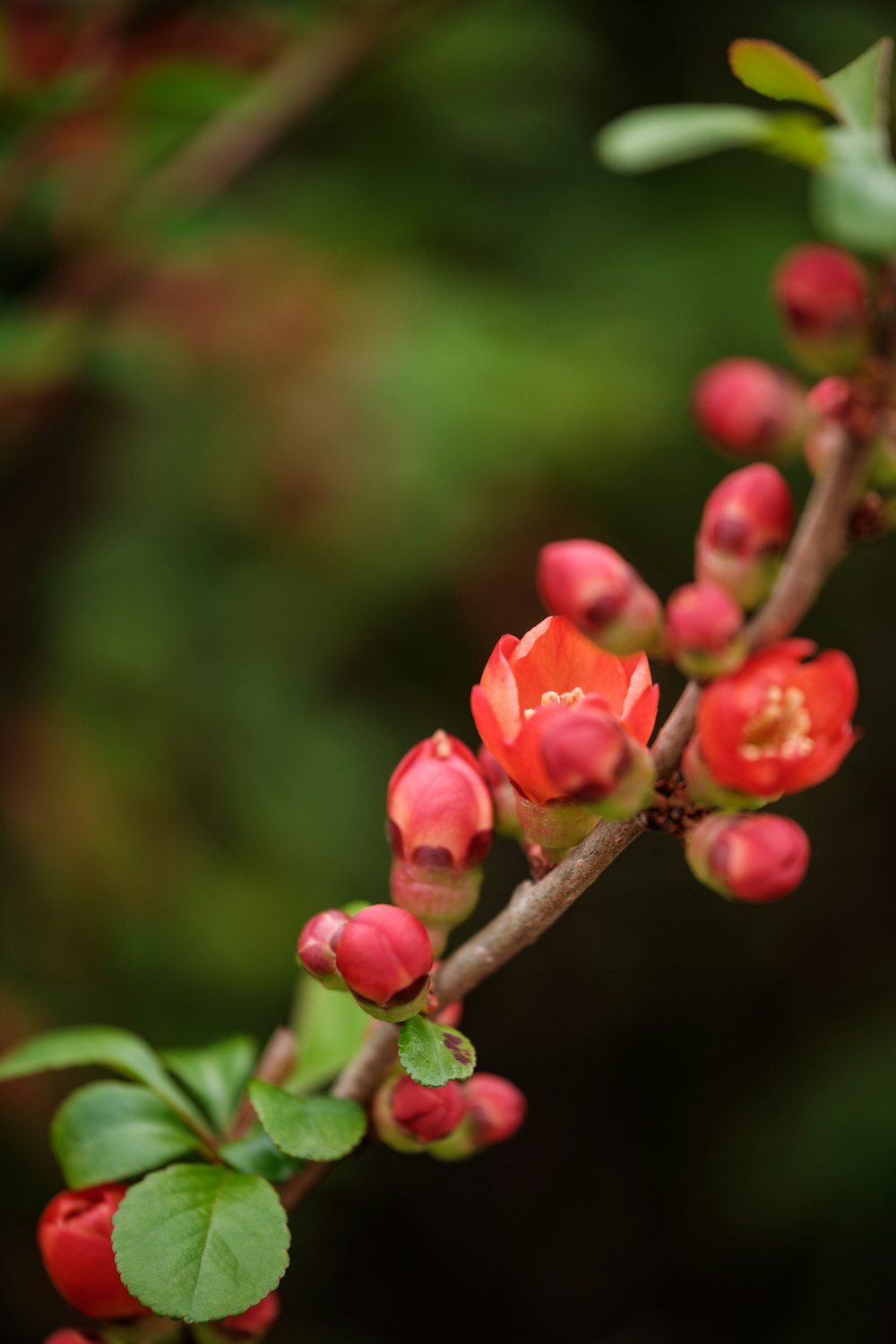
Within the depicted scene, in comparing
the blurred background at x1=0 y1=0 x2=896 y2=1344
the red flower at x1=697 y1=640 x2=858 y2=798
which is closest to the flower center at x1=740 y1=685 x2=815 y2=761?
the red flower at x1=697 y1=640 x2=858 y2=798

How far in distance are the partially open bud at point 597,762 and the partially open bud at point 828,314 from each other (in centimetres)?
20

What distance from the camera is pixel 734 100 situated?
9.32 ft

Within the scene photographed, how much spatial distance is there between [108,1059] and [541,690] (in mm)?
405

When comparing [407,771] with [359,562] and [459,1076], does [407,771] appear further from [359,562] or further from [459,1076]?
[359,562]

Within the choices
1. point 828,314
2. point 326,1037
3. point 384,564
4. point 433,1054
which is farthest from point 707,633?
point 384,564

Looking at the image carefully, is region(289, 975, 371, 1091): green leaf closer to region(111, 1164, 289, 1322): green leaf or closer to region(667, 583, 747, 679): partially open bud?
region(111, 1164, 289, 1322): green leaf

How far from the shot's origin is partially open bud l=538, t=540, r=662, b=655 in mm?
Result: 637

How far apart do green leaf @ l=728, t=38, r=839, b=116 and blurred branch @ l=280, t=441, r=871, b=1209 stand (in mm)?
184

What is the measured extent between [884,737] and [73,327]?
7.11 ft

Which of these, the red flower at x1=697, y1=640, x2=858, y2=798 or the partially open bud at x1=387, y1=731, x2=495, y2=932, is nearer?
the red flower at x1=697, y1=640, x2=858, y2=798

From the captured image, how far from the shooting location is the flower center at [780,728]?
0.62m

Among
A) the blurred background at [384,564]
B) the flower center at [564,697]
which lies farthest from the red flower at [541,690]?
the blurred background at [384,564]

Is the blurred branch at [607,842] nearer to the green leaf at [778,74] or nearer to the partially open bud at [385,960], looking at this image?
the partially open bud at [385,960]

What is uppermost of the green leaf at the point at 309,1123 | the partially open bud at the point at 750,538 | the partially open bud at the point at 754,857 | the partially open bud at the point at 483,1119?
the partially open bud at the point at 750,538
